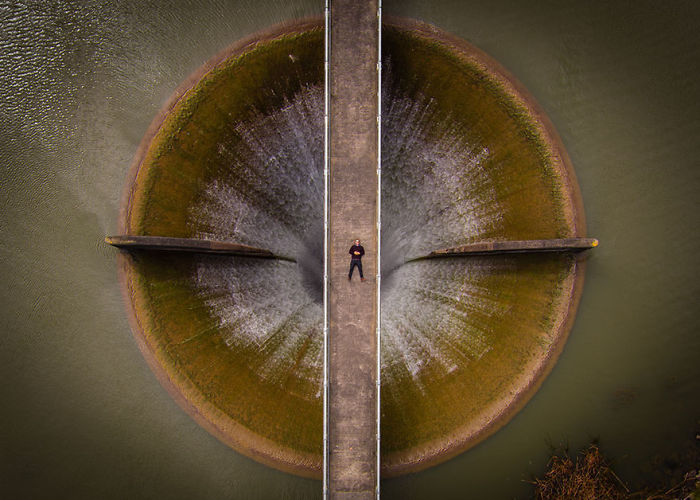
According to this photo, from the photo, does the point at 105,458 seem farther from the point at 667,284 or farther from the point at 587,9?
the point at 587,9

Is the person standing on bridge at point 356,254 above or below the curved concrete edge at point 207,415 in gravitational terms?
above

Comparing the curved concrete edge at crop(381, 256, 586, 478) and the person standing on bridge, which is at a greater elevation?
the person standing on bridge

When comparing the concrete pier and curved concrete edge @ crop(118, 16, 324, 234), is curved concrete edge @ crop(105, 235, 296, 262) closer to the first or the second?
curved concrete edge @ crop(118, 16, 324, 234)

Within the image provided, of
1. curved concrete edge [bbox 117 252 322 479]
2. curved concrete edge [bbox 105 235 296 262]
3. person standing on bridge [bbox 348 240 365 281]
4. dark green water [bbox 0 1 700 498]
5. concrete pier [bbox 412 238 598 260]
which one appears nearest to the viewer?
person standing on bridge [bbox 348 240 365 281]

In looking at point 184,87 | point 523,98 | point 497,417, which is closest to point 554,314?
point 497,417

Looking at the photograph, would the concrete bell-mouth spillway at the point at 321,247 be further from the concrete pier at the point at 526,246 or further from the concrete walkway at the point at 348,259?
the concrete walkway at the point at 348,259

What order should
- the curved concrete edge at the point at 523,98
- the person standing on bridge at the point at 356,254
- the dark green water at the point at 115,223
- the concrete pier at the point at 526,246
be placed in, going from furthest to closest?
the curved concrete edge at the point at 523,98 < the dark green water at the point at 115,223 < the concrete pier at the point at 526,246 < the person standing on bridge at the point at 356,254

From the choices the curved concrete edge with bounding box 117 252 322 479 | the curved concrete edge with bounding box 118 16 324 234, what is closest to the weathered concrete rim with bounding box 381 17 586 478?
the curved concrete edge with bounding box 117 252 322 479

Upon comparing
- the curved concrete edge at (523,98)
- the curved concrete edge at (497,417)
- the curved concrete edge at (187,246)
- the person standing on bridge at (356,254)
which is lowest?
Result: the curved concrete edge at (497,417)

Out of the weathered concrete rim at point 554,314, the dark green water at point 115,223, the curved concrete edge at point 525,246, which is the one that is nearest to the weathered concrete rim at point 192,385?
the dark green water at point 115,223
